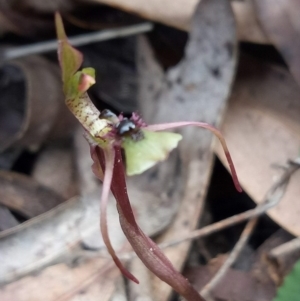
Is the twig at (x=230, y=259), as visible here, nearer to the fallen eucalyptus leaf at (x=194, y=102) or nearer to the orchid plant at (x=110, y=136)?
the fallen eucalyptus leaf at (x=194, y=102)

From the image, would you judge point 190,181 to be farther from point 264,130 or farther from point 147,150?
point 147,150

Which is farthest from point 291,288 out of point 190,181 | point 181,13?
point 181,13

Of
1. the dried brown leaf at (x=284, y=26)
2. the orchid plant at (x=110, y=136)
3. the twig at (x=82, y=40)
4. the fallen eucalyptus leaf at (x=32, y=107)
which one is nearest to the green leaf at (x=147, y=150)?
the orchid plant at (x=110, y=136)

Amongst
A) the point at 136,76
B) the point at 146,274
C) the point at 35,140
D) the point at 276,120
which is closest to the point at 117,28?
the point at 136,76

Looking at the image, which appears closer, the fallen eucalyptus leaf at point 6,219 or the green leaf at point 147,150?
the green leaf at point 147,150

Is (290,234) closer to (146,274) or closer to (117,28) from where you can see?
(146,274)

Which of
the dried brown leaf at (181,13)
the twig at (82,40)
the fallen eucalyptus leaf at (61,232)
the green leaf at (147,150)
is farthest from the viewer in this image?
the twig at (82,40)

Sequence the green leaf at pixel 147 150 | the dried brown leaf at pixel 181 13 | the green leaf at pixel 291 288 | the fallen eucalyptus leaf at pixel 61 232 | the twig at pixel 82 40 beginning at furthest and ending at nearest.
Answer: the twig at pixel 82 40 < the dried brown leaf at pixel 181 13 < the fallen eucalyptus leaf at pixel 61 232 < the green leaf at pixel 291 288 < the green leaf at pixel 147 150
